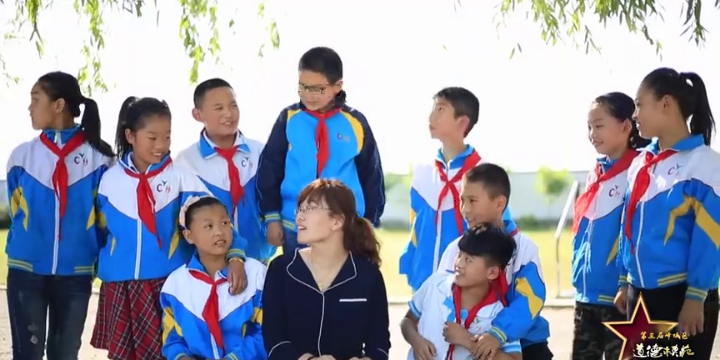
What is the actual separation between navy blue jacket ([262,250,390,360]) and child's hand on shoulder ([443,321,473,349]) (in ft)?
0.73

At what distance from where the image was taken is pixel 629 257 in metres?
4.08

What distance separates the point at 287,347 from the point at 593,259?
1379mm

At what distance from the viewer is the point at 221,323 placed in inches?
162

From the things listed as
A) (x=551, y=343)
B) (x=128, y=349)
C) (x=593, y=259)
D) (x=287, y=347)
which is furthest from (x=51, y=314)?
(x=551, y=343)

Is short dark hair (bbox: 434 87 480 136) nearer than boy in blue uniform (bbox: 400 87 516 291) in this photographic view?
No

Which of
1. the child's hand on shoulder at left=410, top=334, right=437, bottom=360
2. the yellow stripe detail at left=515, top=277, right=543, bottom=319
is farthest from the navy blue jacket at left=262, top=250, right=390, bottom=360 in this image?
the yellow stripe detail at left=515, top=277, right=543, bottom=319

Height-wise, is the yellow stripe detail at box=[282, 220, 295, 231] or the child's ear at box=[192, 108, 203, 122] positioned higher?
the child's ear at box=[192, 108, 203, 122]

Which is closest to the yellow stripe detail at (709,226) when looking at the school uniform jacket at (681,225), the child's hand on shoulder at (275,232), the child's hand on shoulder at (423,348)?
the school uniform jacket at (681,225)

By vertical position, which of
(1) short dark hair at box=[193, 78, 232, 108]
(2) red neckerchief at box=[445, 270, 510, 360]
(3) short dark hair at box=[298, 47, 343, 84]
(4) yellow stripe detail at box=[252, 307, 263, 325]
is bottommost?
(4) yellow stripe detail at box=[252, 307, 263, 325]

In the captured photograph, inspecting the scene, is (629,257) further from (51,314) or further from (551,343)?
(551,343)

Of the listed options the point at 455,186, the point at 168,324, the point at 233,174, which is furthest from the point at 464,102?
the point at 168,324

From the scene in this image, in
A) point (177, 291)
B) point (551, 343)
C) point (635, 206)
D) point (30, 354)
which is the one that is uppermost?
point (635, 206)

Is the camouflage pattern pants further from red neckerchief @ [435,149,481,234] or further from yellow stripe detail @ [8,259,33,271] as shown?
yellow stripe detail @ [8,259,33,271]

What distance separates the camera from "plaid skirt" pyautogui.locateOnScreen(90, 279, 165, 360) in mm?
4406
